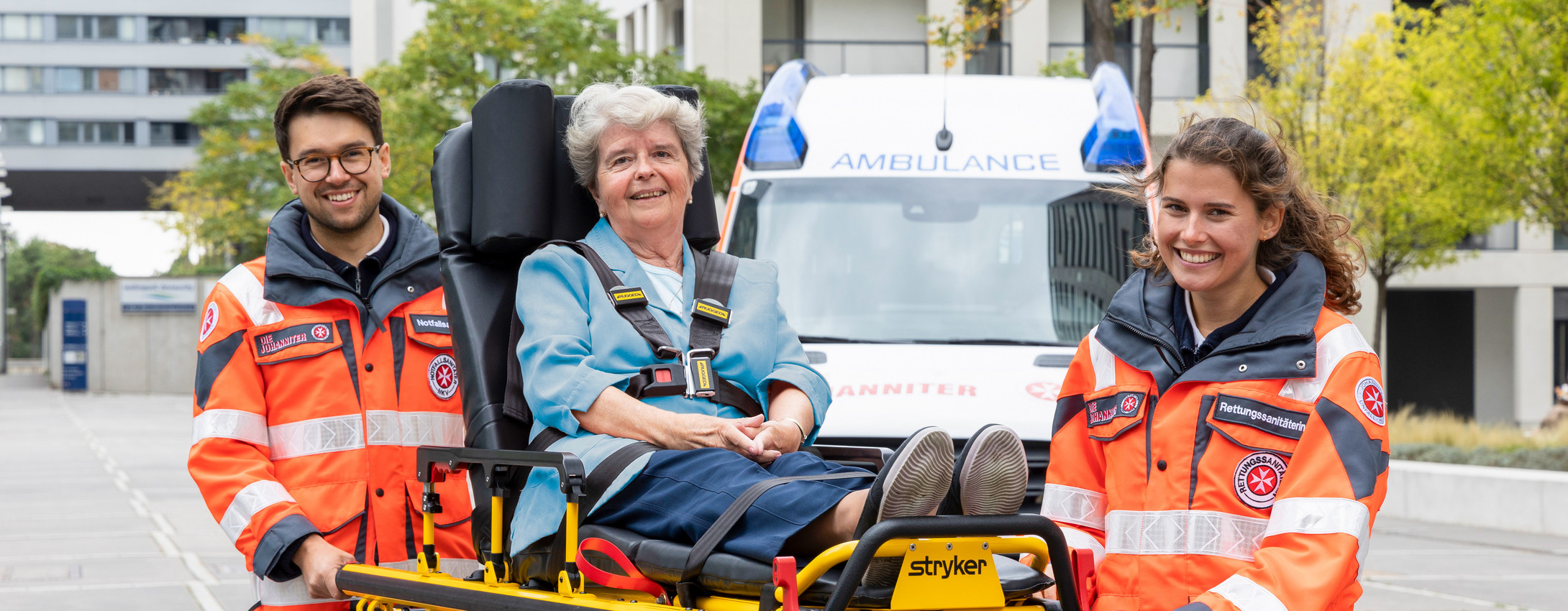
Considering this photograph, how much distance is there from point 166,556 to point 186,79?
270 ft

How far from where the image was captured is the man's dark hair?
3887mm

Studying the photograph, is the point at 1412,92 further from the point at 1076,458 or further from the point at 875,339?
the point at 1076,458

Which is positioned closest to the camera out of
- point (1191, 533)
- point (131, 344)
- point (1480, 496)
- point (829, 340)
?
point (1191, 533)

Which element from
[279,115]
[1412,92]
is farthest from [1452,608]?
[1412,92]

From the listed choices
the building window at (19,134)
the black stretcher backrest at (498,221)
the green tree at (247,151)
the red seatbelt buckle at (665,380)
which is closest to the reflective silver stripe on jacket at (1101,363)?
the red seatbelt buckle at (665,380)

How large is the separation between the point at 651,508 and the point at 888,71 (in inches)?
975

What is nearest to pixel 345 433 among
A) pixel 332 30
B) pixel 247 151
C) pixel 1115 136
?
pixel 1115 136

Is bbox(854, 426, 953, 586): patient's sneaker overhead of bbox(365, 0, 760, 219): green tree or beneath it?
beneath

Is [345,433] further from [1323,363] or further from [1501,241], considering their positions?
[1501,241]

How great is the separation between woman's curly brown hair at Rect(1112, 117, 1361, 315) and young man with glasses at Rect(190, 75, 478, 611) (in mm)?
2030

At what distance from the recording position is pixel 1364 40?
21812 millimetres

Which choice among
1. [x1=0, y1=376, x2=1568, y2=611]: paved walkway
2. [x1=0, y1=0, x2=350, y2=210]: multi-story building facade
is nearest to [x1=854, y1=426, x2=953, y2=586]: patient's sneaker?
[x1=0, y1=376, x2=1568, y2=611]: paved walkway

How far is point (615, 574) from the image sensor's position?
3.21 m

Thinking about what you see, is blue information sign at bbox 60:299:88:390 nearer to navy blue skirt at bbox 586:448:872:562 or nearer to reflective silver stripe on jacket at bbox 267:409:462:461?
reflective silver stripe on jacket at bbox 267:409:462:461
